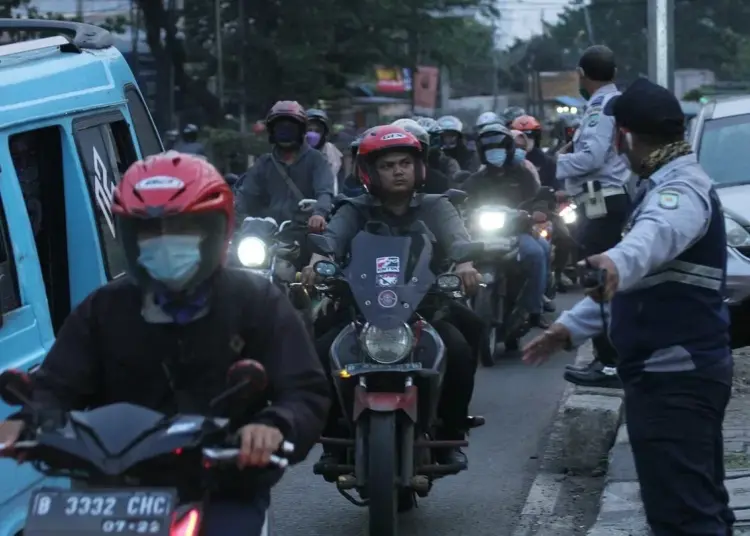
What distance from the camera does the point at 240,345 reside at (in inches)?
143

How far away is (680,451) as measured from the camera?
171 inches

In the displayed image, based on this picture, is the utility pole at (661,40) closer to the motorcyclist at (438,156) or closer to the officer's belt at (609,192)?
the motorcyclist at (438,156)

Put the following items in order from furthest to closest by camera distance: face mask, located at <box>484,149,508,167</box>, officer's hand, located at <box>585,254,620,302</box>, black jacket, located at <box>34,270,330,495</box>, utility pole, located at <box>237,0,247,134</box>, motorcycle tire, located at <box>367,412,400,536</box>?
utility pole, located at <box>237,0,247,134</box>
face mask, located at <box>484,149,508,167</box>
motorcycle tire, located at <box>367,412,400,536</box>
officer's hand, located at <box>585,254,620,302</box>
black jacket, located at <box>34,270,330,495</box>

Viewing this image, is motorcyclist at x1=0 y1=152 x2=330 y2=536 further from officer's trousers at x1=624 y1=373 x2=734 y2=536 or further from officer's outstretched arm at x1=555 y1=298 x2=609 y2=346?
officer's trousers at x1=624 y1=373 x2=734 y2=536

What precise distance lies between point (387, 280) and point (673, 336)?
1973 millimetres

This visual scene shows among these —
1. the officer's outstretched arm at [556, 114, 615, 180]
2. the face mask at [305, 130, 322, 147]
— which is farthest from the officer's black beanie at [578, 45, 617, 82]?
the face mask at [305, 130, 322, 147]

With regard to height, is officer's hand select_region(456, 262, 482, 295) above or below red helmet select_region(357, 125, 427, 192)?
below

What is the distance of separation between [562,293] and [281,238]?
308 inches

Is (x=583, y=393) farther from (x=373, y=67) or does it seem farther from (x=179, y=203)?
(x=373, y=67)

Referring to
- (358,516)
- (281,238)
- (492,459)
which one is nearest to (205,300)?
(358,516)

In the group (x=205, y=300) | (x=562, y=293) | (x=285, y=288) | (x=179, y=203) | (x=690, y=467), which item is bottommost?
(x=562, y=293)

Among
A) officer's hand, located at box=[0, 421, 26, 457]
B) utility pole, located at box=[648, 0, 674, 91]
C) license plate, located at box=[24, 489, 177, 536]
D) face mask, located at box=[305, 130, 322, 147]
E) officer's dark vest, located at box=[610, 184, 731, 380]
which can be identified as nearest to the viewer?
license plate, located at box=[24, 489, 177, 536]

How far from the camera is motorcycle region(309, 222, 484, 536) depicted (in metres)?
5.75

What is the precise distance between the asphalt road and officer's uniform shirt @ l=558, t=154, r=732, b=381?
2364mm
